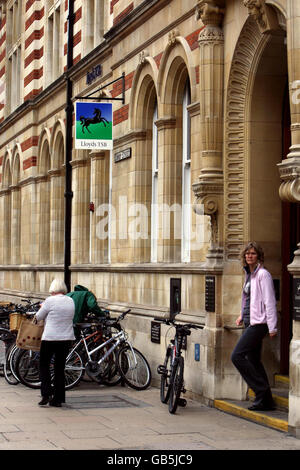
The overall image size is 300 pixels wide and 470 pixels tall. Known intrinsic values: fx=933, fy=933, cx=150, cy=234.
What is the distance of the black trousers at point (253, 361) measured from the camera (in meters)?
11.4

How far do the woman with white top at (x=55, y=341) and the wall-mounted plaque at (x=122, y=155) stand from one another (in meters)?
5.00

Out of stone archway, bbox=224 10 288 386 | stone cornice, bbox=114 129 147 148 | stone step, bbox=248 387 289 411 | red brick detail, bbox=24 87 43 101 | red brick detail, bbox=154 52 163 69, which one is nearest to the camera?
stone step, bbox=248 387 289 411

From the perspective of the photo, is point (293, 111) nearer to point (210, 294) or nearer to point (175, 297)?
point (210, 294)

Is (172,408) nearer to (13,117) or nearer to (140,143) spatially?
(140,143)

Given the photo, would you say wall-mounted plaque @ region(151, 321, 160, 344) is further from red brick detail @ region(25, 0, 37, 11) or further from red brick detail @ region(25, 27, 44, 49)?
red brick detail @ region(25, 0, 37, 11)

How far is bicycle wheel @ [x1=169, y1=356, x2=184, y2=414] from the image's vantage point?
11875mm

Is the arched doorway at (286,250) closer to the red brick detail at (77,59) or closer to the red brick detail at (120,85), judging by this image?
the red brick detail at (120,85)

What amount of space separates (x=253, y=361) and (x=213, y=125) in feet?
11.0

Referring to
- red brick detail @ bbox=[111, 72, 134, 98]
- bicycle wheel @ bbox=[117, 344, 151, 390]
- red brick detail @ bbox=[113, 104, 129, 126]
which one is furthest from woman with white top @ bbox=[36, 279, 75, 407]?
red brick detail @ bbox=[111, 72, 134, 98]

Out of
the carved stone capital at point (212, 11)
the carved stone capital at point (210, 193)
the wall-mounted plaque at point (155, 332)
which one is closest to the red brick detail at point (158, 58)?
the carved stone capital at point (212, 11)

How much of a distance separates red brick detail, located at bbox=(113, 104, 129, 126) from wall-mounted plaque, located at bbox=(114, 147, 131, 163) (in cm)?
62
